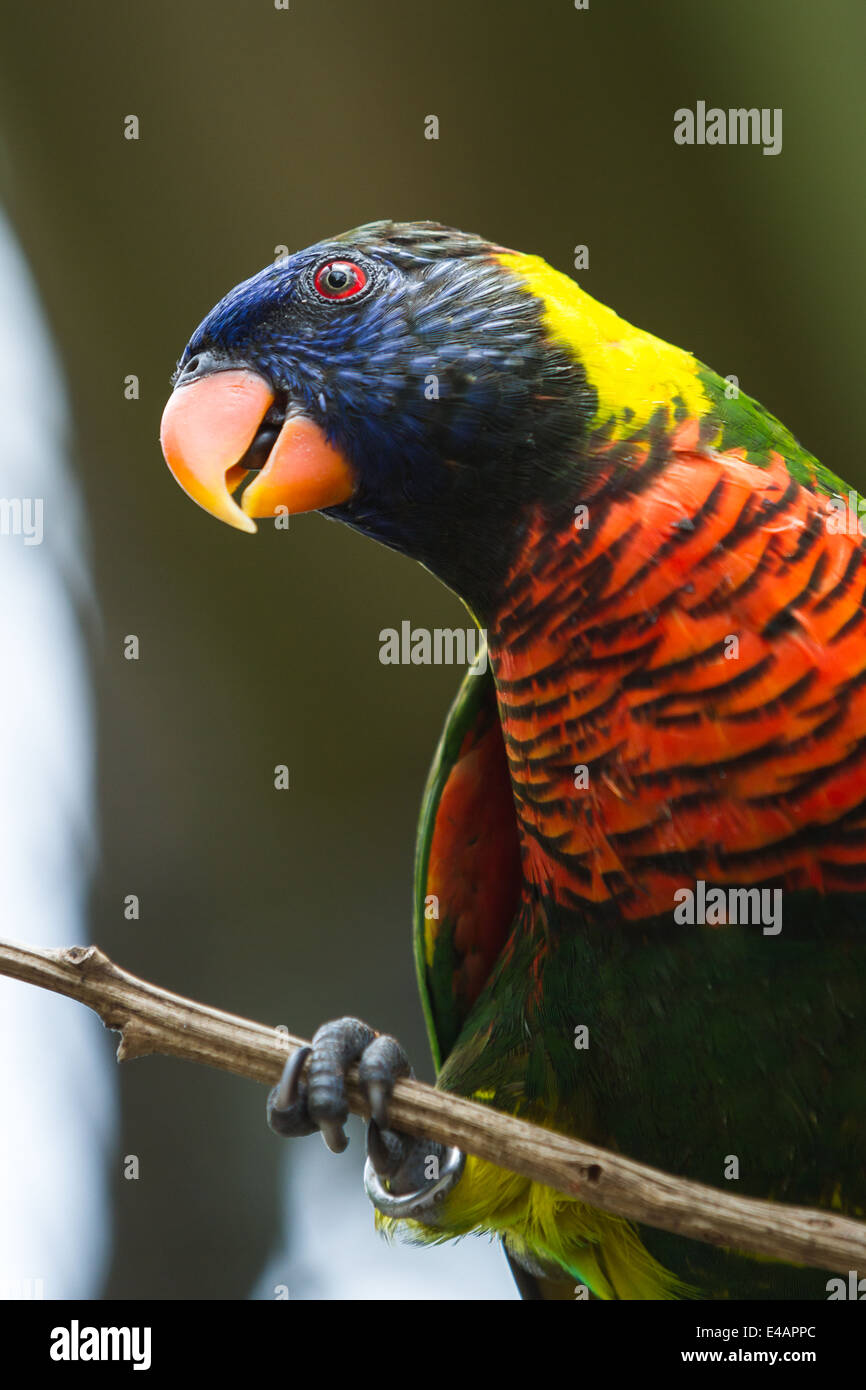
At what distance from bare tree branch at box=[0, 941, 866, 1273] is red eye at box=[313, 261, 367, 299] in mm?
990

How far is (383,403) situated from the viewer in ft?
5.18

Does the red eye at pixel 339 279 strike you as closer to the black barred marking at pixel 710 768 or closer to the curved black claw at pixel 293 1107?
the black barred marking at pixel 710 768

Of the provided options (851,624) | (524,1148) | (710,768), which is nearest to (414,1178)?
(524,1148)

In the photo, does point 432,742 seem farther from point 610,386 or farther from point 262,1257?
point 610,386

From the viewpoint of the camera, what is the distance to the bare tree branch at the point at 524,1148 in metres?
1.19

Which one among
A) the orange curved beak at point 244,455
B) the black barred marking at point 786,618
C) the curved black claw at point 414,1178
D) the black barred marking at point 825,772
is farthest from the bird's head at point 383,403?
the curved black claw at point 414,1178

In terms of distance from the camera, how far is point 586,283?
2877 mm

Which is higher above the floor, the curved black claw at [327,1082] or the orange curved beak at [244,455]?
the orange curved beak at [244,455]

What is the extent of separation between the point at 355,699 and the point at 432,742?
0.30 meters

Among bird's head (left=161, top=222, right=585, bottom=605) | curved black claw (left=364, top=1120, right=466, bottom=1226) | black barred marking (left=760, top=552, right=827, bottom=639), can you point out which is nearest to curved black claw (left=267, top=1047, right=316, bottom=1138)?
curved black claw (left=364, top=1120, right=466, bottom=1226)

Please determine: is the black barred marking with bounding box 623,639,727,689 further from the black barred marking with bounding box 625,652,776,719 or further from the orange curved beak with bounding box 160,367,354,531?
the orange curved beak with bounding box 160,367,354,531

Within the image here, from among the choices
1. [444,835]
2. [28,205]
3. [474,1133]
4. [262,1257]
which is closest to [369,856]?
[262,1257]

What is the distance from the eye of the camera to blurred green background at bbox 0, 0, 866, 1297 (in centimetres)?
252

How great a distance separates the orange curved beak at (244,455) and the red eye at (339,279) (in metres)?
0.16
